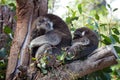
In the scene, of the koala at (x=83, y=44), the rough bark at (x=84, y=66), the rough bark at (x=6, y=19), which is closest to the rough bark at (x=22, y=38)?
the rough bark at (x=84, y=66)

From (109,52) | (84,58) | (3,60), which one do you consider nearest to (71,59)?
(84,58)

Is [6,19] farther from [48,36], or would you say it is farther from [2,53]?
[48,36]

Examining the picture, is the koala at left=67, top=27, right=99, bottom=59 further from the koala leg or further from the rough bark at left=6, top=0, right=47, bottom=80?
the rough bark at left=6, top=0, right=47, bottom=80

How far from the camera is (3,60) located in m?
4.15

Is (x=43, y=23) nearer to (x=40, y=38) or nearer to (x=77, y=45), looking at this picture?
(x=40, y=38)

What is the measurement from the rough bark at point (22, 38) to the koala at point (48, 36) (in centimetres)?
9

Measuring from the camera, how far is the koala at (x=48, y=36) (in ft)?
12.7

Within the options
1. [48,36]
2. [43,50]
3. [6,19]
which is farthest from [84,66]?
[6,19]

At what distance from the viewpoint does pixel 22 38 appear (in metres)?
3.92

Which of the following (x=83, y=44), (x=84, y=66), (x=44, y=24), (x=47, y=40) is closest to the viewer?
(x=84, y=66)

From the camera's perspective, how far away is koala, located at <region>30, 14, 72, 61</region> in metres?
3.86

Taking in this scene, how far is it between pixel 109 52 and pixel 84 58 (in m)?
0.33

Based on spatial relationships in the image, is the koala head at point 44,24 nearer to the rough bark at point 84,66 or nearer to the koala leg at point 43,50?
the koala leg at point 43,50

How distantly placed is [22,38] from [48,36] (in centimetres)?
34
